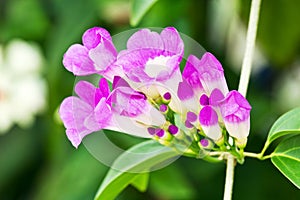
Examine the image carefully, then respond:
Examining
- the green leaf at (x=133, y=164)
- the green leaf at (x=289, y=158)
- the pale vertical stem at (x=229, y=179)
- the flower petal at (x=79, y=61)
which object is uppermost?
the flower petal at (x=79, y=61)

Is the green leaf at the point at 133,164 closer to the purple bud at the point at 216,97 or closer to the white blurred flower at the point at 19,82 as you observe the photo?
the purple bud at the point at 216,97

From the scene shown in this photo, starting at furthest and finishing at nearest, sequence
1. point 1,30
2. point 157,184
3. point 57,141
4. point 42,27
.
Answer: point 1,30 < point 42,27 < point 57,141 < point 157,184

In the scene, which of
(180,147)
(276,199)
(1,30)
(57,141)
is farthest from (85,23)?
(180,147)

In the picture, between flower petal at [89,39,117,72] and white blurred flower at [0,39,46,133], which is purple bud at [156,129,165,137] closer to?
flower petal at [89,39,117,72]

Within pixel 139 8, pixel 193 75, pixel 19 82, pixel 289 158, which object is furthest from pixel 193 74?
pixel 19 82

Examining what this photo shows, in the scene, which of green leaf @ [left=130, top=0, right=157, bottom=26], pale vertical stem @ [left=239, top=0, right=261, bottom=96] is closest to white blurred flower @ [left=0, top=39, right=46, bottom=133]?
green leaf @ [left=130, top=0, right=157, bottom=26]

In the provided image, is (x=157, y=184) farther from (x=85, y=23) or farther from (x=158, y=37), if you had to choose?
(x=158, y=37)

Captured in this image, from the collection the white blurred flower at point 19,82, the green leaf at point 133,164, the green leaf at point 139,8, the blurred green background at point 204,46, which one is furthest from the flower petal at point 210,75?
the white blurred flower at point 19,82

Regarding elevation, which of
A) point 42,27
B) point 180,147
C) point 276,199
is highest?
point 180,147
